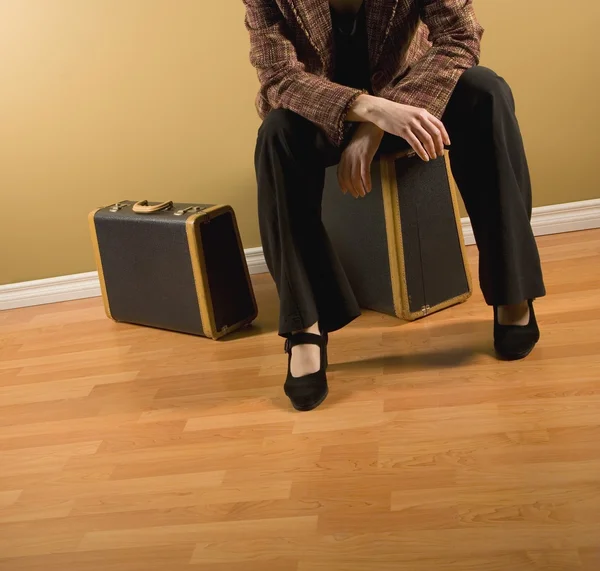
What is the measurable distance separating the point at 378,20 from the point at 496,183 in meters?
0.44

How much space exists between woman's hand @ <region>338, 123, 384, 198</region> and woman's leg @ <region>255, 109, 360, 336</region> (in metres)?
0.06

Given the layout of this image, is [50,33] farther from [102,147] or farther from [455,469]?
[455,469]

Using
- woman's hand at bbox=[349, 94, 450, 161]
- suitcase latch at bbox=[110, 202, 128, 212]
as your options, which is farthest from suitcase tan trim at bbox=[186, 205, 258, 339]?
woman's hand at bbox=[349, 94, 450, 161]

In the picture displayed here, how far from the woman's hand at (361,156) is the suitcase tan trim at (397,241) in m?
0.24

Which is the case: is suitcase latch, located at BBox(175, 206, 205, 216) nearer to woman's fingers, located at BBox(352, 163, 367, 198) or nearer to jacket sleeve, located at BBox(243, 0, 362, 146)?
jacket sleeve, located at BBox(243, 0, 362, 146)

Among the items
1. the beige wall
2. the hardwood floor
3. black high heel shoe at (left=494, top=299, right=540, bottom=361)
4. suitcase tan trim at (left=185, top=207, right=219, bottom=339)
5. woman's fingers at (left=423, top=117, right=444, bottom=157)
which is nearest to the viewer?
the hardwood floor

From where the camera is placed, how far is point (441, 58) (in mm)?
1797

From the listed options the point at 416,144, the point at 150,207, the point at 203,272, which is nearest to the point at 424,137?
the point at 416,144

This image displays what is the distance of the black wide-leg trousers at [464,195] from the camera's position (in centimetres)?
175

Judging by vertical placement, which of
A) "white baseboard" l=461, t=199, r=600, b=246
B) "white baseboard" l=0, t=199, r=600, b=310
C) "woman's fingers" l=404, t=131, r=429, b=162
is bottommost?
"white baseboard" l=0, t=199, r=600, b=310

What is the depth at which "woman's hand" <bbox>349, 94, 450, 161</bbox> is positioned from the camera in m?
1.72

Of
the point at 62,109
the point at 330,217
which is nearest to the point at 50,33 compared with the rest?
the point at 62,109

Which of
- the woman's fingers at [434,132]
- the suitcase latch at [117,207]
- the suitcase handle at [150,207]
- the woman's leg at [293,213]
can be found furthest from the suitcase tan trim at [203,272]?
the woman's fingers at [434,132]

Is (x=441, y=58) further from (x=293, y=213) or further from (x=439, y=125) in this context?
(x=293, y=213)
